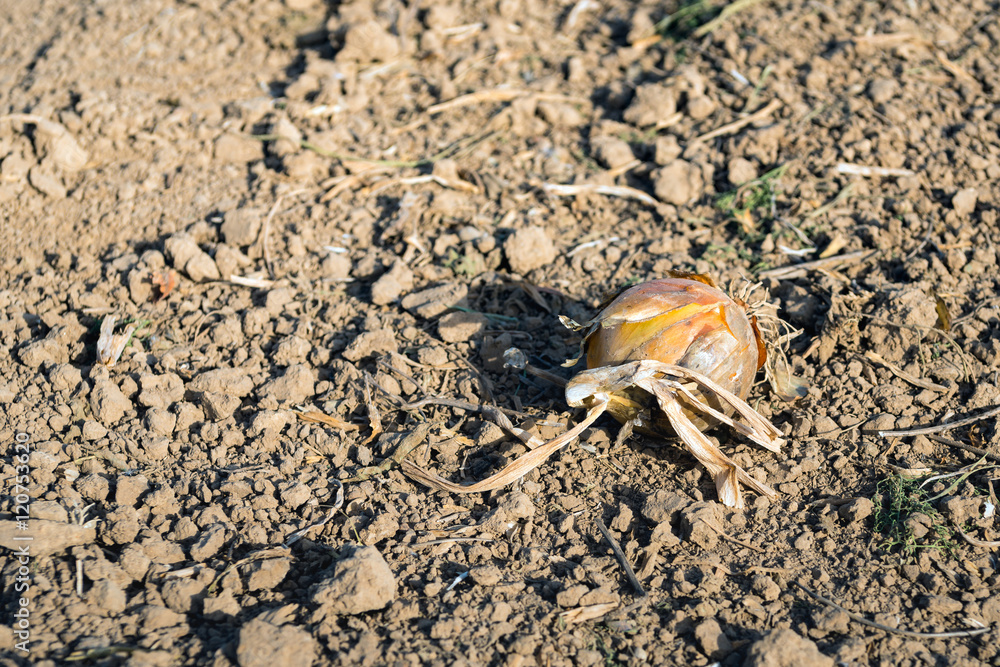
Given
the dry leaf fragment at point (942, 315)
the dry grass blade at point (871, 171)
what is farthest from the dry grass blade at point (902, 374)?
the dry grass blade at point (871, 171)

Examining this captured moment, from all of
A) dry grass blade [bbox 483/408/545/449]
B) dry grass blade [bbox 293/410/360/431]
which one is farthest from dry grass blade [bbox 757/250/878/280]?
dry grass blade [bbox 293/410/360/431]

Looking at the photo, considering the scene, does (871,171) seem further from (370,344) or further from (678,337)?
(370,344)

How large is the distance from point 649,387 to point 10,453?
2064 millimetres

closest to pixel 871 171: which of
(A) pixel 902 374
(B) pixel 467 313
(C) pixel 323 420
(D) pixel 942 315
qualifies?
(D) pixel 942 315

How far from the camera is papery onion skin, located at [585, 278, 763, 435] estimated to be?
230cm

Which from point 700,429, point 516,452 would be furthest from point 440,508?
point 700,429

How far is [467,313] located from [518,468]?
759mm

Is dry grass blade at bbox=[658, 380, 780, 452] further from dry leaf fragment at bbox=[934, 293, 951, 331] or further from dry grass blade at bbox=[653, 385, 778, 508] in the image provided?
dry leaf fragment at bbox=[934, 293, 951, 331]

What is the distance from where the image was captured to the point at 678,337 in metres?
2.30

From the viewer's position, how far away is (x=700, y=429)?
7.96ft

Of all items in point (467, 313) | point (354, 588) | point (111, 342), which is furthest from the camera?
point (467, 313)

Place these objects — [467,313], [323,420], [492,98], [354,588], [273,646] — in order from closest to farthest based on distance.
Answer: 1. [273,646]
2. [354,588]
3. [323,420]
4. [467,313]
5. [492,98]

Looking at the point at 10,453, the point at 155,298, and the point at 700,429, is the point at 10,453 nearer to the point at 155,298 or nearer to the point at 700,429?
the point at 155,298

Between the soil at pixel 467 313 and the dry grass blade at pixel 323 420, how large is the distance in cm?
2
